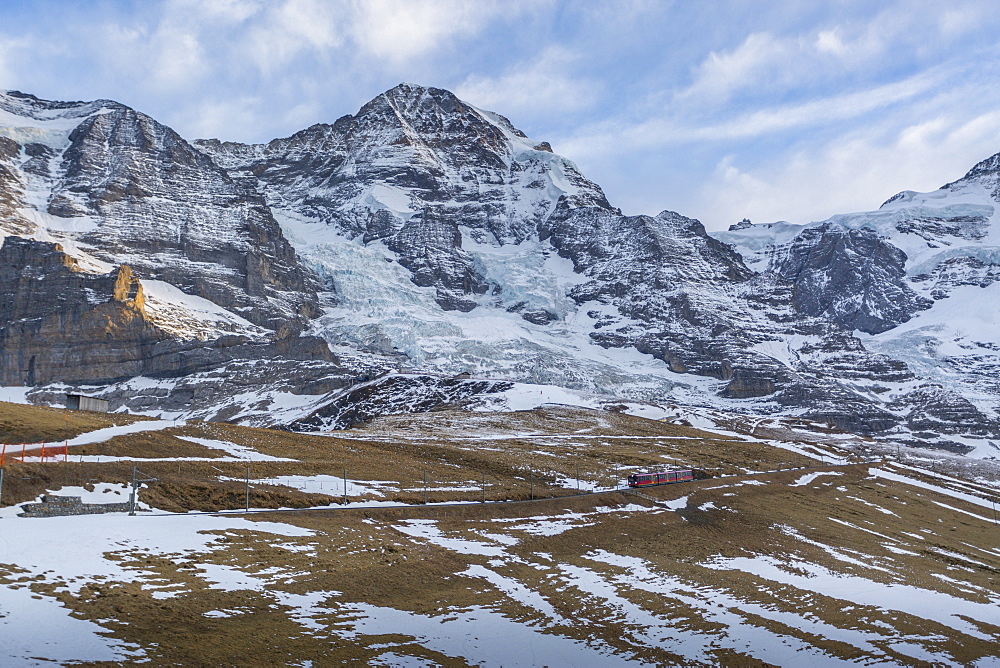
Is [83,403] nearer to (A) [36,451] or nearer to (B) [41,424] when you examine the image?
(B) [41,424]

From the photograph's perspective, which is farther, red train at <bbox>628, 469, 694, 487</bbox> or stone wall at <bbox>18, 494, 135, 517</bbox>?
red train at <bbox>628, 469, 694, 487</bbox>

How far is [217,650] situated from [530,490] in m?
38.9

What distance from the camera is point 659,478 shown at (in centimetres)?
7088

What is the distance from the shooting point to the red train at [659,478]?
215 ft

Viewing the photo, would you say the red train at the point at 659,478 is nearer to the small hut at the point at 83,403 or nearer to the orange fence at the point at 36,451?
the orange fence at the point at 36,451

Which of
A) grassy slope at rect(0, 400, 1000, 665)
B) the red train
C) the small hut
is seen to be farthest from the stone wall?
the small hut

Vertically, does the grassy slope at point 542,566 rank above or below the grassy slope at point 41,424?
below

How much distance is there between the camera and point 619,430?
131875 mm

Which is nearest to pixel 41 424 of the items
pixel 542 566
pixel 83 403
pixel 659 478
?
pixel 83 403

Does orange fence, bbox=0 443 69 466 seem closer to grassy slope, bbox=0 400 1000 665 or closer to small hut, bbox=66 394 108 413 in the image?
grassy slope, bbox=0 400 1000 665

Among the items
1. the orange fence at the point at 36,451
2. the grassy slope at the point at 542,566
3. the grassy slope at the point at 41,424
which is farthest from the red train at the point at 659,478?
the orange fence at the point at 36,451

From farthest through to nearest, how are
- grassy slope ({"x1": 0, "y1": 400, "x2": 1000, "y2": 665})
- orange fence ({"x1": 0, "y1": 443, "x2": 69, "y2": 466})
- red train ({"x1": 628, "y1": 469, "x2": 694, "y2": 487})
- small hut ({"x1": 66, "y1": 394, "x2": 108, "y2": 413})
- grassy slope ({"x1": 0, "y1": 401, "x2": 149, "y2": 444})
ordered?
small hut ({"x1": 66, "y1": 394, "x2": 108, "y2": 413})
red train ({"x1": 628, "y1": 469, "x2": 694, "y2": 487})
grassy slope ({"x1": 0, "y1": 401, "x2": 149, "y2": 444})
orange fence ({"x1": 0, "y1": 443, "x2": 69, "y2": 466})
grassy slope ({"x1": 0, "y1": 400, "x2": 1000, "y2": 665})

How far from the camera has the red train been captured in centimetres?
6550

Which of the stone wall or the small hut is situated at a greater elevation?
the small hut
